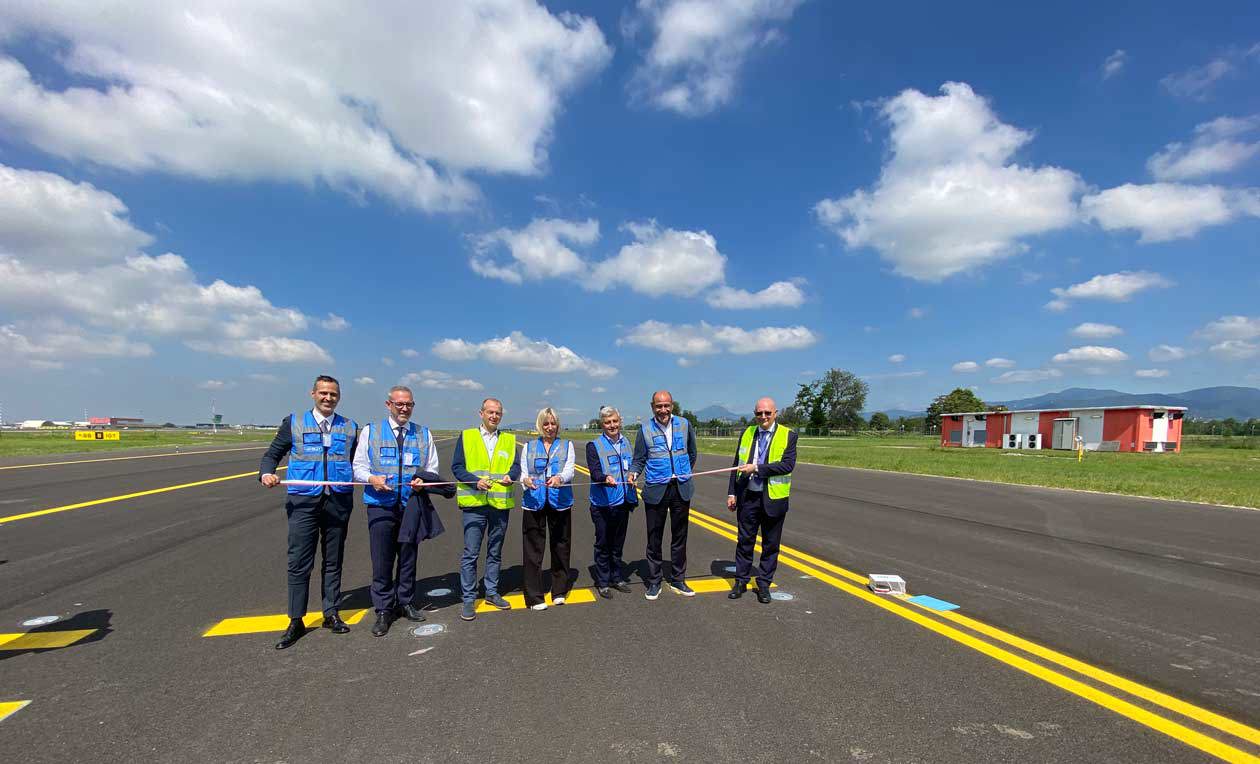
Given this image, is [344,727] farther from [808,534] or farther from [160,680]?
[808,534]

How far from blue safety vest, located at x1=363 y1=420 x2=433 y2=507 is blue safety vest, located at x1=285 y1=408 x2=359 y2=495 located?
17cm

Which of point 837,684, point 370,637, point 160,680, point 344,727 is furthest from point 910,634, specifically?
point 160,680

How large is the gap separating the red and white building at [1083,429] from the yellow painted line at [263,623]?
155 ft

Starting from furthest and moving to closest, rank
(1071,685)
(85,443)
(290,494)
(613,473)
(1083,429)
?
(1083,429), (85,443), (613,473), (290,494), (1071,685)

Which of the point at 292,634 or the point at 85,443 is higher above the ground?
the point at 292,634

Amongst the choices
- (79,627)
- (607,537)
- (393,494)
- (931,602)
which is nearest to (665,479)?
(607,537)

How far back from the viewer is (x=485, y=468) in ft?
16.2

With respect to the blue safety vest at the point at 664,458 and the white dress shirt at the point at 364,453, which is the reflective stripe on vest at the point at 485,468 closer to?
the white dress shirt at the point at 364,453

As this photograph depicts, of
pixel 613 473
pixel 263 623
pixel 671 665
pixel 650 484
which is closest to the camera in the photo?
Answer: pixel 671 665

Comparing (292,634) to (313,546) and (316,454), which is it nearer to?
(313,546)

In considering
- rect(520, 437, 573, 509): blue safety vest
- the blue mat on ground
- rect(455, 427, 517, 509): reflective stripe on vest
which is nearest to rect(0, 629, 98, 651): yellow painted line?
rect(455, 427, 517, 509): reflective stripe on vest

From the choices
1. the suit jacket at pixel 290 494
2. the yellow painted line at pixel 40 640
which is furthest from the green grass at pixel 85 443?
the suit jacket at pixel 290 494

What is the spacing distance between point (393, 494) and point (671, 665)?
260 cm

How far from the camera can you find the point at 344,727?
291cm
